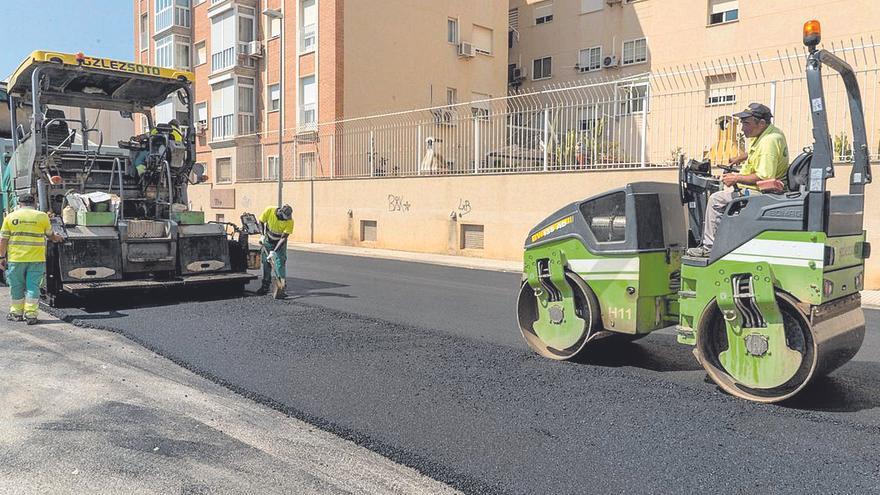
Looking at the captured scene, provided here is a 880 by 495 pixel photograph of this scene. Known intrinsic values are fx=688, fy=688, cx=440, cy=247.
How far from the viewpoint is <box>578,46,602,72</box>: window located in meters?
27.7

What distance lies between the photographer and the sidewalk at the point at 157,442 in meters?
3.50

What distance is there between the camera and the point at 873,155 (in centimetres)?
1088

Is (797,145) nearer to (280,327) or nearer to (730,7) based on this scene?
(280,327)

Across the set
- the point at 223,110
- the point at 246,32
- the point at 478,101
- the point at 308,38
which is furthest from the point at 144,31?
the point at 478,101

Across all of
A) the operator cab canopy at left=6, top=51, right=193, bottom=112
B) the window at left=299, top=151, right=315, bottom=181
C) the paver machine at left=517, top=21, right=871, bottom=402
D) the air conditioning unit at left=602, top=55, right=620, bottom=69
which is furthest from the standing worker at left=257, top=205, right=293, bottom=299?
the air conditioning unit at left=602, top=55, right=620, bottom=69

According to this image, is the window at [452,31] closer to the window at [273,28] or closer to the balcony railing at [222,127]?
the window at [273,28]

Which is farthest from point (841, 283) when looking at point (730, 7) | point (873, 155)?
point (730, 7)

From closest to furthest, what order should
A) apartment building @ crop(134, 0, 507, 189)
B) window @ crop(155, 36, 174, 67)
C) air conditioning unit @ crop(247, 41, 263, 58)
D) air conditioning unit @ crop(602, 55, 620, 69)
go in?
apartment building @ crop(134, 0, 507, 189)
air conditioning unit @ crop(602, 55, 620, 69)
air conditioning unit @ crop(247, 41, 263, 58)
window @ crop(155, 36, 174, 67)

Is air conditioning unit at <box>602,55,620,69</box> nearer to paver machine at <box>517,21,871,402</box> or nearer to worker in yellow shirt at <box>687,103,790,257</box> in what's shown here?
paver machine at <box>517,21,871,402</box>

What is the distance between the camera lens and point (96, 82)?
926 centimetres

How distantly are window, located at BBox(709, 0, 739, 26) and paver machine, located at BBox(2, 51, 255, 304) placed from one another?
19.2m

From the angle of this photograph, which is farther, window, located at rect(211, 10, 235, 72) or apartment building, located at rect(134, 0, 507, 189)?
window, located at rect(211, 10, 235, 72)

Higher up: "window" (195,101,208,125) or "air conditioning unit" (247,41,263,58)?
"air conditioning unit" (247,41,263,58)

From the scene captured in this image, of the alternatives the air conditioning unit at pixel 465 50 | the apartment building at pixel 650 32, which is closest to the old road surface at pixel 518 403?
the apartment building at pixel 650 32
